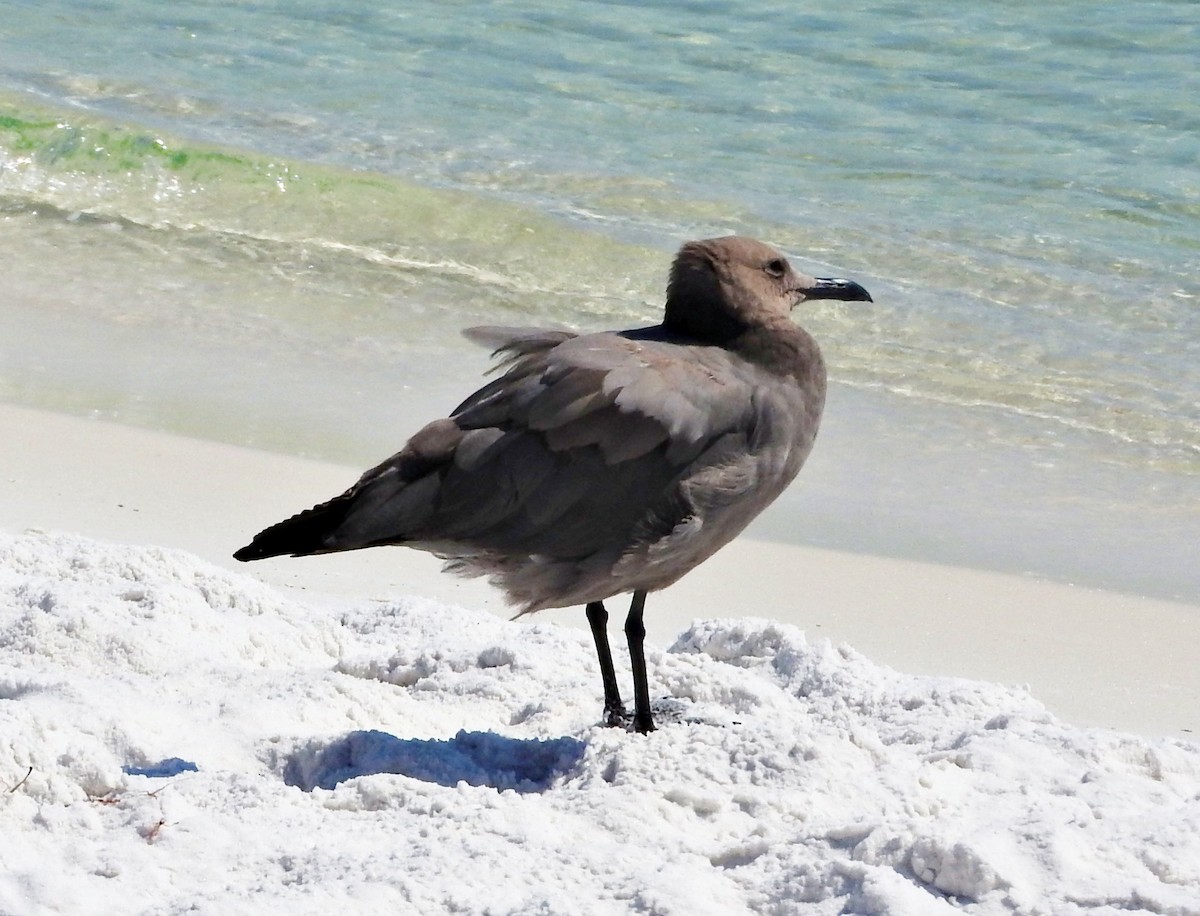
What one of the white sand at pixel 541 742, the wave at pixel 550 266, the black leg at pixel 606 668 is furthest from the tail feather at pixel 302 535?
the wave at pixel 550 266

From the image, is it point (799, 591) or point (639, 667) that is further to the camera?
point (799, 591)

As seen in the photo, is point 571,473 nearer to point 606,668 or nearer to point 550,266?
point 606,668

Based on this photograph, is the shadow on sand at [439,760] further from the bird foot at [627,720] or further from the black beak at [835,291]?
the black beak at [835,291]

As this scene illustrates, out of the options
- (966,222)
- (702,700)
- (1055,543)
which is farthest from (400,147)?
(702,700)

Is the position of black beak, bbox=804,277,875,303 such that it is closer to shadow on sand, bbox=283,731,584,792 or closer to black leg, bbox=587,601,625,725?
black leg, bbox=587,601,625,725

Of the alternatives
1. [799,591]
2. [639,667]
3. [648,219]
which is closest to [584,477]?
[639,667]

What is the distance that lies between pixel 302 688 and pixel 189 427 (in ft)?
7.74

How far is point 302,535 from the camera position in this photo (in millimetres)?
3797

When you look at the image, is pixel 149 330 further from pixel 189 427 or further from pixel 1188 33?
pixel 1188 33

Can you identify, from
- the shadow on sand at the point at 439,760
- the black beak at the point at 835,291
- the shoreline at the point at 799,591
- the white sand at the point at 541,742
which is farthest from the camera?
the shoreline at the point at 799,591

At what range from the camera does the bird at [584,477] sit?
376 centimetres

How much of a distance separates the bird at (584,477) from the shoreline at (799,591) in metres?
1.15

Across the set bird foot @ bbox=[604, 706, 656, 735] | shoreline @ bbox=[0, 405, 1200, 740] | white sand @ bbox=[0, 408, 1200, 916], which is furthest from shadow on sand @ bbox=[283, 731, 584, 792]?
shoreline @ bbox=[0, 405, 1200, 740]

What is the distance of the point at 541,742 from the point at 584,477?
584 mm
